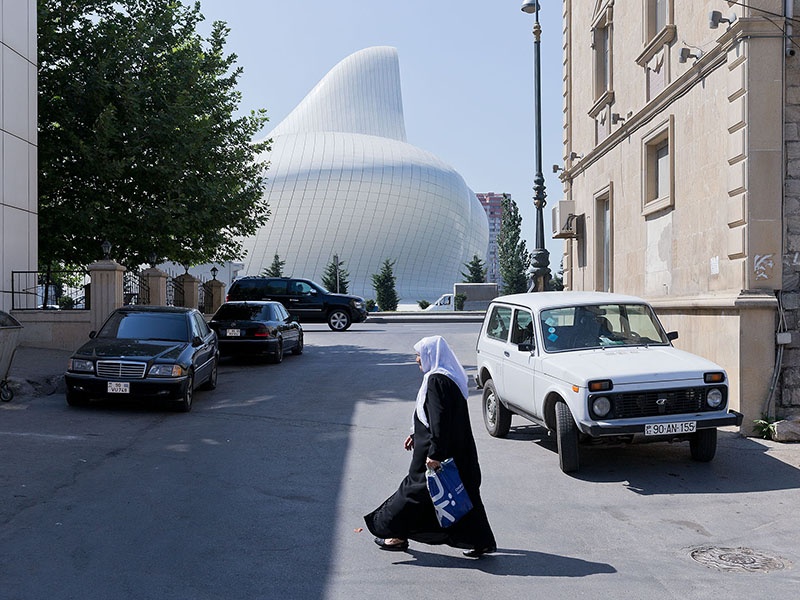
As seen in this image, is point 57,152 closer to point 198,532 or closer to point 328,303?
point 328,303

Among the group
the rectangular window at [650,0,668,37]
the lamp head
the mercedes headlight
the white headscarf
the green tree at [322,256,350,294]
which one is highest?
the lamp head

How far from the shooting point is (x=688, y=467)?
322 inches

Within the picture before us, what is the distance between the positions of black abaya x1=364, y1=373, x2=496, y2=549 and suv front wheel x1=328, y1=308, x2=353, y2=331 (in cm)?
2746

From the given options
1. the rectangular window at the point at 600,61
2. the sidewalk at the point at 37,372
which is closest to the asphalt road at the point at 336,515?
the sidewalk at the point at 37,372

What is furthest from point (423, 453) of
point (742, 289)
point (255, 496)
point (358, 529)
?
point (742, 289)

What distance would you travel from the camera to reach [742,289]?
10336 mm

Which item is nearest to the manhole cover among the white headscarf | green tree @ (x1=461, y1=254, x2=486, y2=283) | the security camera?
the white headscarf

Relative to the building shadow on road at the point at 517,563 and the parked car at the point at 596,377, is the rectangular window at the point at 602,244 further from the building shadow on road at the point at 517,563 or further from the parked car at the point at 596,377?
the building shadow on road at the point at 517,563

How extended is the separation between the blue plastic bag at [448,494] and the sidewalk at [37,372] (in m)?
10.1

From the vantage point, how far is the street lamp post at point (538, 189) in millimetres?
21172

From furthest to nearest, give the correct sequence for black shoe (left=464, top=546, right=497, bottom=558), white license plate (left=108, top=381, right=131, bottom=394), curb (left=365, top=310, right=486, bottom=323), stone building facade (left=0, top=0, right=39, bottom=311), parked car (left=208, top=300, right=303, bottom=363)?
curb (left=365, top=310, right=486, bottom=323) → parked car (left=208, top=300, right=303, bottom=363) → stone building facade (left=0, top=0, right=39, bottom=311) → white license plate (left=108, top=381, right=131, bottom=394) → black shoe (left=464, top=546, right=497, bottom=558)

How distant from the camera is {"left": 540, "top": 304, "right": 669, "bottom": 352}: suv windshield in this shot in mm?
8891

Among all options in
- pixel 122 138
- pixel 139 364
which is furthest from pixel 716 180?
pixel 122 138

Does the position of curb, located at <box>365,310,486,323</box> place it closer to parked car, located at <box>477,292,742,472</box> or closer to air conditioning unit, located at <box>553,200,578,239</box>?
air conditioning unit, located at <box>553,200,578,239</box>
